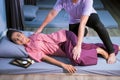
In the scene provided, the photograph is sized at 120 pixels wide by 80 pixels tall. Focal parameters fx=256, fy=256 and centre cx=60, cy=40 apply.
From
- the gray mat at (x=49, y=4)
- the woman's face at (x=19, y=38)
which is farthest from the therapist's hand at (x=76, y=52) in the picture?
the gray mat at (x=49, y=4)

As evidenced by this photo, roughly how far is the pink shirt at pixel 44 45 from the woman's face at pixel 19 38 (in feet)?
0.16

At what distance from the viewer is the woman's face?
2.42 metres

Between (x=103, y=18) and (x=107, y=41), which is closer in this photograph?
(x=107, y=41)

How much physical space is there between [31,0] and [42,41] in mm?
2462

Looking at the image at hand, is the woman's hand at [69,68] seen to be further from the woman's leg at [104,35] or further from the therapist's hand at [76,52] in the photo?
the woman's leg at [104,35]

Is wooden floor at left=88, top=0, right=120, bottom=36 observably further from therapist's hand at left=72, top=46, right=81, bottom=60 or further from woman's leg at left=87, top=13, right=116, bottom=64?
therapist's hand at left=72, top=46, right=81, bottom=60

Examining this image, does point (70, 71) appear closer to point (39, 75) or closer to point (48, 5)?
point (39, 75)

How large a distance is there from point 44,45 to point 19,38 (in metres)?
0.25

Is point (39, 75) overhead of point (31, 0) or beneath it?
beneath

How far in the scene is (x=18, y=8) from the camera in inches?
134

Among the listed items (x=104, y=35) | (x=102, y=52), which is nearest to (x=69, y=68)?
(x=102, y=52)

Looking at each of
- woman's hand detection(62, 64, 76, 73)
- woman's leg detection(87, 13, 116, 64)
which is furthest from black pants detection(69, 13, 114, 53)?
woman's hand detection(62, 64, 76, 73)

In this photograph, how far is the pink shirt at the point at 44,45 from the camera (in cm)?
243

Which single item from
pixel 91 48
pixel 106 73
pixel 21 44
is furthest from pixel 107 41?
pixel 21 44
